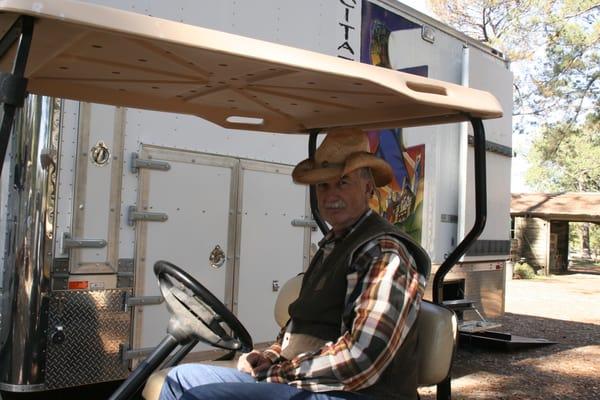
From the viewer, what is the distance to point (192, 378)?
2.09 metres

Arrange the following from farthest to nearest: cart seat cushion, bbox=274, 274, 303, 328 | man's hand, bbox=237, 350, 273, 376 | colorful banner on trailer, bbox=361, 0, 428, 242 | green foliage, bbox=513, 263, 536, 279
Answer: green foliage, bbox=513, 263, 536, 279
colorful banner on trailer, bbox=361, 0, 428, 242
cart seat cushion, bbox=274, 274, 303, 328
man's hand, bbox=237, 350, 273, 376

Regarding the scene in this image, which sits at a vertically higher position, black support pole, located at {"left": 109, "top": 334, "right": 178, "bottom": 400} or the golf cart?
the golf cart

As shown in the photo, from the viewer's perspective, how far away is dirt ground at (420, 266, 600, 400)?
5500 millimetres

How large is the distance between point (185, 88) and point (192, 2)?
57.2 inches

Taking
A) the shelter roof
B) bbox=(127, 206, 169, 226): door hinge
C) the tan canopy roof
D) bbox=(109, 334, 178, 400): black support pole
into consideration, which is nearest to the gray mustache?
the tan canopy roof

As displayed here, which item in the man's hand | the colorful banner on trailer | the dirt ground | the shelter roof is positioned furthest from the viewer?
the shelter roof

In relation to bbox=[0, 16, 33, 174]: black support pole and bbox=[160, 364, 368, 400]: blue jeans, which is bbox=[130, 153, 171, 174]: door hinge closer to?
bbox=[160, 364, 368, 400]: blue jeans

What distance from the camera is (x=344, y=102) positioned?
254 centimetres

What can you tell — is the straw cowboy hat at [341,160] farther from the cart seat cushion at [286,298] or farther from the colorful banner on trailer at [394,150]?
the colorful banner on trailer at [394,150]

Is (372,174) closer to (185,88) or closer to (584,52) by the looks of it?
(185,88)

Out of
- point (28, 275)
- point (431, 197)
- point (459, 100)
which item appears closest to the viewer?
point (459, 100)

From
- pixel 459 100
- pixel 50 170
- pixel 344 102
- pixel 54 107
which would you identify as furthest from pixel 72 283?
pixel 459 100

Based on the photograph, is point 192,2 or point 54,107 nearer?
point 54,107

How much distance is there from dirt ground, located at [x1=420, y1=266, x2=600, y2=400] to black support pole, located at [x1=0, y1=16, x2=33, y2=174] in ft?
13.9
